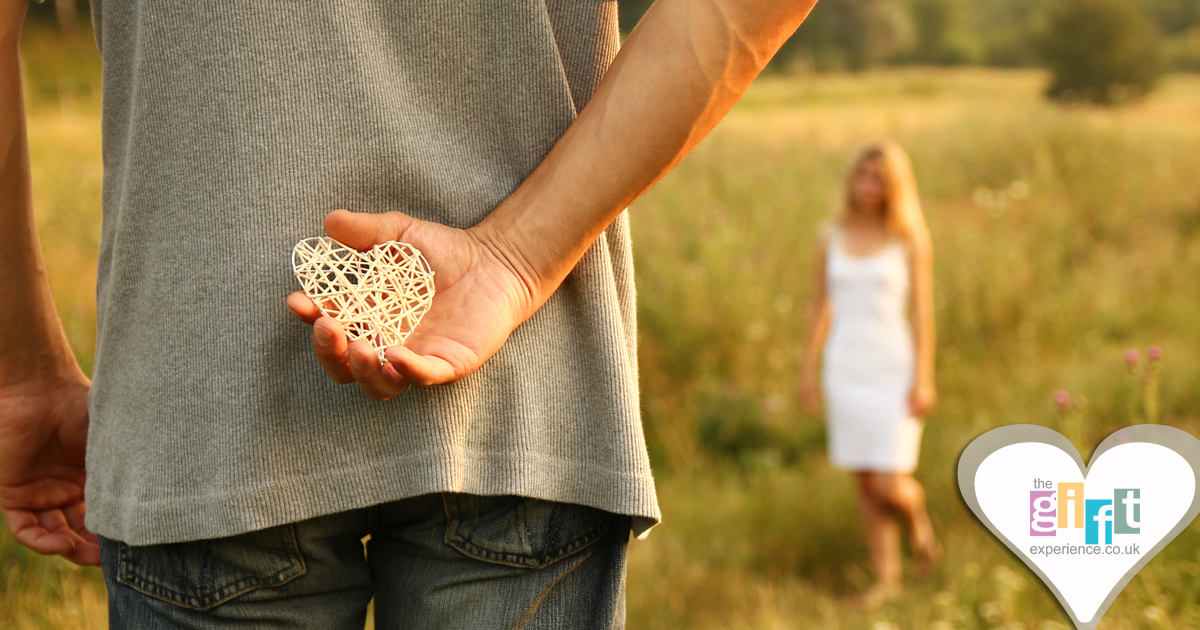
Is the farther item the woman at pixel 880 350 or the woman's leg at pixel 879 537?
the woman at pixel 880 350

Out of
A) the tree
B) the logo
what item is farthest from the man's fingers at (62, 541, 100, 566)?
the tree

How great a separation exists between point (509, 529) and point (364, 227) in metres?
0.35

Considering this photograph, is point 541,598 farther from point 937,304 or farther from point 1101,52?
point 1101,52

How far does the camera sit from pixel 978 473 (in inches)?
69.6

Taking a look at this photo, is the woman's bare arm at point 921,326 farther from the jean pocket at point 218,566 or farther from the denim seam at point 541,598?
the jean pocket at point 218,566

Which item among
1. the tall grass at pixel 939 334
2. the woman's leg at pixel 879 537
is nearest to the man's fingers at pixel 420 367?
the tall grass at pixel 939 334

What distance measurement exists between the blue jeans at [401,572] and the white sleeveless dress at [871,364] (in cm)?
347

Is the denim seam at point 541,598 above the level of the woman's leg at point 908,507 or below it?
above

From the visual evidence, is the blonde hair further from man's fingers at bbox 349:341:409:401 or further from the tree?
the tree

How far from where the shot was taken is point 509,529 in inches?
35.7

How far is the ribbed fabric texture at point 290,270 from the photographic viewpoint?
2.75ft

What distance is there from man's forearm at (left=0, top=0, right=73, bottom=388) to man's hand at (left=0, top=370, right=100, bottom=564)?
0.11ft

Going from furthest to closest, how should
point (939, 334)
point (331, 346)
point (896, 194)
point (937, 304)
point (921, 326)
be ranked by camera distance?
point (937, 304) < point (939, 334) < point (896, 194) < point (921, 326) < point (331, 346)

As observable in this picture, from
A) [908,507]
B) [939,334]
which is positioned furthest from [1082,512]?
[939,334]
